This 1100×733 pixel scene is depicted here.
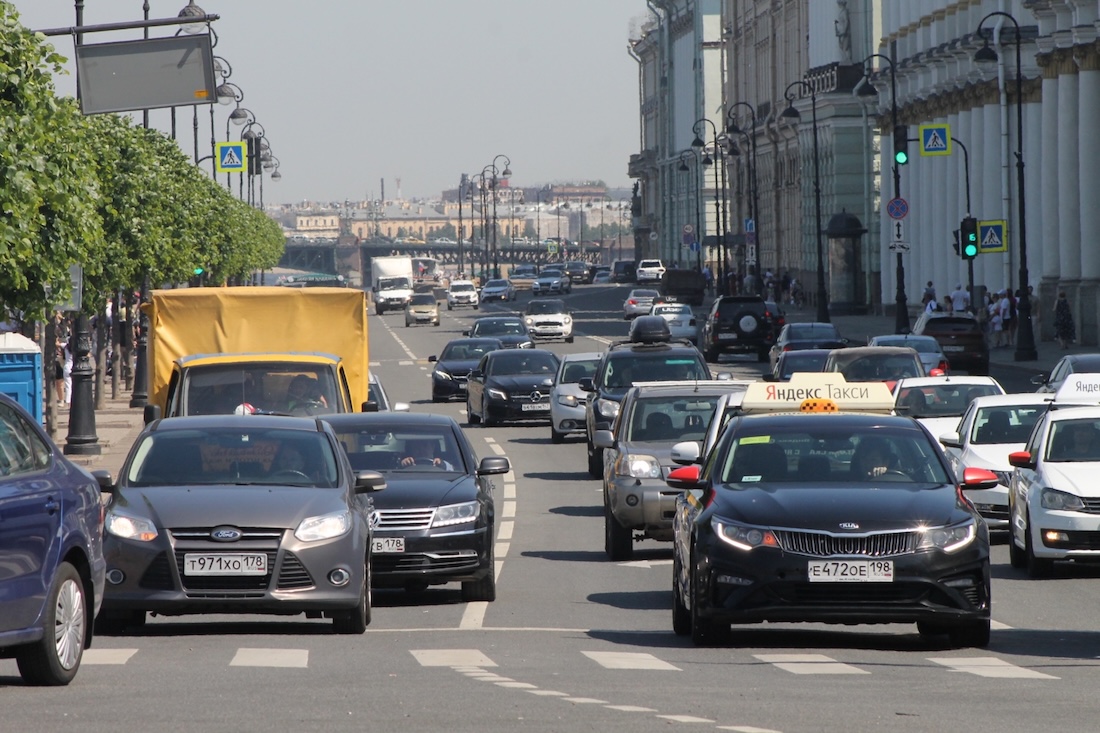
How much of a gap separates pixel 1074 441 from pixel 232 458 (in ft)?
25.1

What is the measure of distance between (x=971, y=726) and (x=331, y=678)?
337cm

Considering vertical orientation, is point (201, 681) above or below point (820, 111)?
below

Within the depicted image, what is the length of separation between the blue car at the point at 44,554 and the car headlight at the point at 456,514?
180 inches

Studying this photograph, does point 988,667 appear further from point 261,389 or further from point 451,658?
point 261,389

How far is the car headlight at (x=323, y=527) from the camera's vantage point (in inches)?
520

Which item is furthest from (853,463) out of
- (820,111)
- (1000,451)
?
(820,111)

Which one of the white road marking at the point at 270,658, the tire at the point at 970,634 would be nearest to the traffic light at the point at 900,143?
the tire at the point at 970,634

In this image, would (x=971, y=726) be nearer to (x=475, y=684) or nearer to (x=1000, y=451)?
(x=475, y=684)

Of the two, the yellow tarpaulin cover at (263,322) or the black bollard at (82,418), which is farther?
the black bollard at (82,418)

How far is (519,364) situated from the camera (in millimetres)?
39469

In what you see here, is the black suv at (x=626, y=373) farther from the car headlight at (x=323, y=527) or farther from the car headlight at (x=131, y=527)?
the car headlight at (x=131, y=527)

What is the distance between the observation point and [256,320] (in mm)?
23719

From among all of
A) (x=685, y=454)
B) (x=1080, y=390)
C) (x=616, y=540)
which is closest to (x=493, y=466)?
(x=685, y=454)

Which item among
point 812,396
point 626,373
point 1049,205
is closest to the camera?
point 812,396
